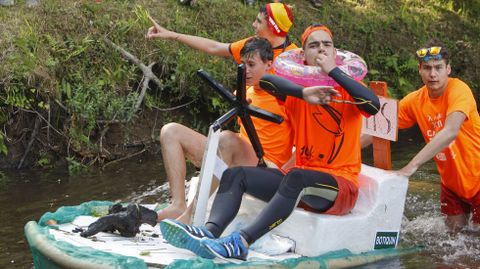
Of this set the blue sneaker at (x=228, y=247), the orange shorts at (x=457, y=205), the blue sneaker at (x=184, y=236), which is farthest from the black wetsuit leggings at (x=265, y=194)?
the orange shorts at (x=457, y=205)

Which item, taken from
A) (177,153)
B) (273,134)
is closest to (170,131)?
(177,153)

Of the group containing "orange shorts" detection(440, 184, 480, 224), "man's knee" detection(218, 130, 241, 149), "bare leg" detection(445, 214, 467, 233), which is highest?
"man's knee" detection(218, 130, 241, 149)

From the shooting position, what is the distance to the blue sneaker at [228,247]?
4.78m

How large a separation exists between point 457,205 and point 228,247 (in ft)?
8.22

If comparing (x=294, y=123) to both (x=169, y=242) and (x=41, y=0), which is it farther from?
(x=41, y=0)

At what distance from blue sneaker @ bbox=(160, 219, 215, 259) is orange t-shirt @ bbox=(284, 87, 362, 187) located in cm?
109

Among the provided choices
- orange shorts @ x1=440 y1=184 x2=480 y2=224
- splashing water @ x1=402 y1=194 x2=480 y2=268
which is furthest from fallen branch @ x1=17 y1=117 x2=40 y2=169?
orange shorts @ x1=440 y1=184 x2=480 y2=224

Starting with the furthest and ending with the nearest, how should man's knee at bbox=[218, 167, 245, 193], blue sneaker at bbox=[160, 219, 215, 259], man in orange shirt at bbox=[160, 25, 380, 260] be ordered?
man's knee at bbox=[218, 167, 245, 193], man in orange shirt at bbox=[160, 25, 380, 260], blue sneaker at bbox=[160, 219, 215, 259]

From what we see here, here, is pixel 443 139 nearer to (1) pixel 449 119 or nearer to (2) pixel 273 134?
(1) pixel 449 119

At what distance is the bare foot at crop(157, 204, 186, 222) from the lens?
19.2 ft

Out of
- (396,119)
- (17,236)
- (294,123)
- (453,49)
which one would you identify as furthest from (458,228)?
(453,49)

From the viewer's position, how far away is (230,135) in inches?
228

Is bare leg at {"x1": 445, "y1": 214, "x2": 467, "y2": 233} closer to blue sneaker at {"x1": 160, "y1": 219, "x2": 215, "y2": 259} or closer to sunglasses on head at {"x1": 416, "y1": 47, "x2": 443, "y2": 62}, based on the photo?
sunglasses on head at {"x1": 416, "y1": 47, "x2": 443, "y2": 62}

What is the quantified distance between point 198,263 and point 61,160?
500cm
